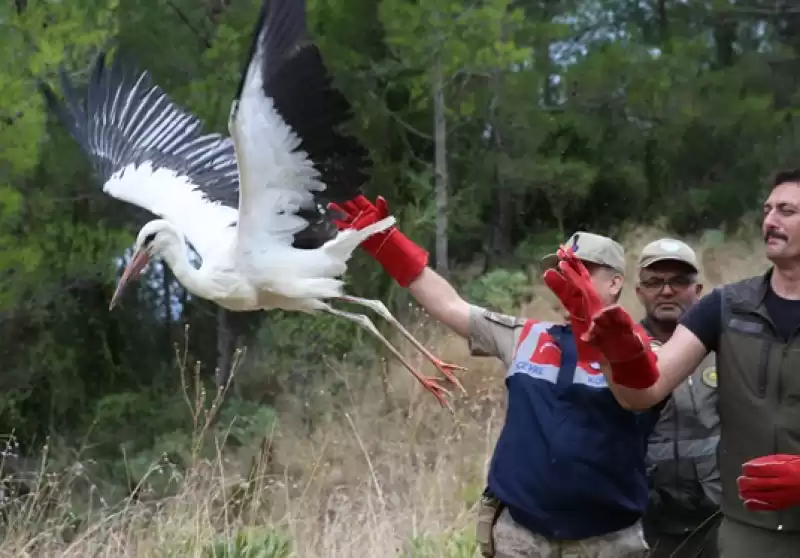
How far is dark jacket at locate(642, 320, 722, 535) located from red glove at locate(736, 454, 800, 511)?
1.74 ft

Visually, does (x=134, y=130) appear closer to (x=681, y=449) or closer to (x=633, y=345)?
(x=681, y=449)

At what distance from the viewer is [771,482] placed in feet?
6.26

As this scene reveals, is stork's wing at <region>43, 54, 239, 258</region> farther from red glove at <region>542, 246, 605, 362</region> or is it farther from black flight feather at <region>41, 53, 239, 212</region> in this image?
red glove at <region>542, 246, 605, 362</region>

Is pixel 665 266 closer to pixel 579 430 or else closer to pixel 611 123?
pixel 579 430

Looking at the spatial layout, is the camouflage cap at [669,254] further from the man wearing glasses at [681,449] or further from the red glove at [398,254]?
the red glove at [398,254]

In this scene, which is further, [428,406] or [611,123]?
[611,123]

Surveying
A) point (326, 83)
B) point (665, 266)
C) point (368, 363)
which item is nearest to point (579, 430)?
point (665, 266)

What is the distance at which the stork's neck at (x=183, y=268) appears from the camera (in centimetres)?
326

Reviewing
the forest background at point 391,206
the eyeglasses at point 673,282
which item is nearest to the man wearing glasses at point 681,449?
the eyeglasses at point 673,282

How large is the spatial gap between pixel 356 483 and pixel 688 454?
3.44 meters

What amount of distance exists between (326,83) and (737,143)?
6.82 meters

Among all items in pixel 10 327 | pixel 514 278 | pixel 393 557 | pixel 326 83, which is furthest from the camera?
pixel 514 278

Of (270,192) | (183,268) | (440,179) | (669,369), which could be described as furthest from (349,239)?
(440,179)

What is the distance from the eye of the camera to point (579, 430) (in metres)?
2.27
